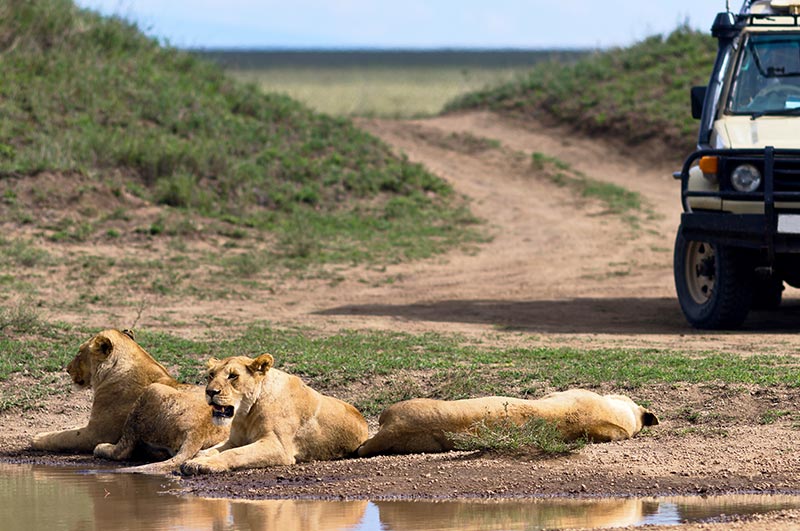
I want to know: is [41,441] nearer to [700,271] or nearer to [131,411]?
[131,411]

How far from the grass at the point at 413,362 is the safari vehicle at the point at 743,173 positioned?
128cm

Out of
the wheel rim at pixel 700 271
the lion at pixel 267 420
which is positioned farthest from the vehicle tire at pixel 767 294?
the lion at pixel 267 420

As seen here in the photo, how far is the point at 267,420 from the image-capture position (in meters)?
7.53

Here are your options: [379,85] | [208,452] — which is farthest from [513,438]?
[379,85]

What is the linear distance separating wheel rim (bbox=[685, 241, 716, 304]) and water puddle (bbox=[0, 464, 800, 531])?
5521mm

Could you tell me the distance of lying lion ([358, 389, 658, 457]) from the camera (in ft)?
25.0

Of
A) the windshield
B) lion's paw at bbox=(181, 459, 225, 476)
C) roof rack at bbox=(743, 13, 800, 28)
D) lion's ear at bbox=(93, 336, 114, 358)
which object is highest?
roof rack at bbox=(743, 13, 800, 28)

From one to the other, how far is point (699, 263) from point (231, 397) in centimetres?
621

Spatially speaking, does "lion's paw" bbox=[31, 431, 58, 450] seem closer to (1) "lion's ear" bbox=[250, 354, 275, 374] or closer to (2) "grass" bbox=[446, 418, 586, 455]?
(1) "lion's ear" bbox=[250, 354, 275, 374]

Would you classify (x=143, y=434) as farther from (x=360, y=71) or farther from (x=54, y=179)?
(x=360, y=71)

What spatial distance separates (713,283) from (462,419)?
514 centimetres

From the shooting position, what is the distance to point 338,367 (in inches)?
385

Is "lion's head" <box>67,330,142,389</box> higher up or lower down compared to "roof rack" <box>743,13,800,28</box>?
lower down

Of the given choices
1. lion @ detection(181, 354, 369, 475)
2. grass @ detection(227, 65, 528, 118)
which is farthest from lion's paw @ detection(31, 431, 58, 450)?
grass @ detection(227, 65, 528, 118)
